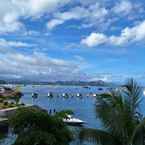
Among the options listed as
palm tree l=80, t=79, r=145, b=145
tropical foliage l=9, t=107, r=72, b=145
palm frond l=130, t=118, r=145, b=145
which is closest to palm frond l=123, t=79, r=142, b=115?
palm tree l=80, t=79, r=145, b=145

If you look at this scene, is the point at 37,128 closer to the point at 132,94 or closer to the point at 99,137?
the point at 99,137

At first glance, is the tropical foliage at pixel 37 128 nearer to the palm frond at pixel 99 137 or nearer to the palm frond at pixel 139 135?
the palm frond at pixel 99 137

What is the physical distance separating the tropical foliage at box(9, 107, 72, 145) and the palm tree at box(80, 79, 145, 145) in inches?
59.9

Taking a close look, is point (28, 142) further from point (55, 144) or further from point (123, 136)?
point (123, 136)

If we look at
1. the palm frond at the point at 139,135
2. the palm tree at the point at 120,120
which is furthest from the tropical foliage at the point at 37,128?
the palm frond at the point at 139,135

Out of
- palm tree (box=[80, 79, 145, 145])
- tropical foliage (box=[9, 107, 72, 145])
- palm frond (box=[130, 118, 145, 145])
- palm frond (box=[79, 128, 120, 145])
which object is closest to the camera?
palm frond (box=[130, 118, 145, 145])

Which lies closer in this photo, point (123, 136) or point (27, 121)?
point (123, 136)

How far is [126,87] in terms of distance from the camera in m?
18.3

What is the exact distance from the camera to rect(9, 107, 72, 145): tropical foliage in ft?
61.1

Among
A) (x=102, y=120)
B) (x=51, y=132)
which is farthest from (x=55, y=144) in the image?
(x=102, y=120)

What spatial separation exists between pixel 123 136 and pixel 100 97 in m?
2.10

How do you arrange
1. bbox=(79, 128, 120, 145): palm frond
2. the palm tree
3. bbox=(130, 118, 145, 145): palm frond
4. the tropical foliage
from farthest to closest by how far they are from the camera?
the tropical foliage, bbox=(79, 128, 120, 145): palm frond, the palm tree, bbox=(130, 118, 145, 145): palm frond

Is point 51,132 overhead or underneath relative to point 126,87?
underneath

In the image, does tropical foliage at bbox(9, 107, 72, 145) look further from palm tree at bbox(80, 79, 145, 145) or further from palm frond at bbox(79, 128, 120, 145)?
palm frond at bbox(79, 128, 120, 145)
